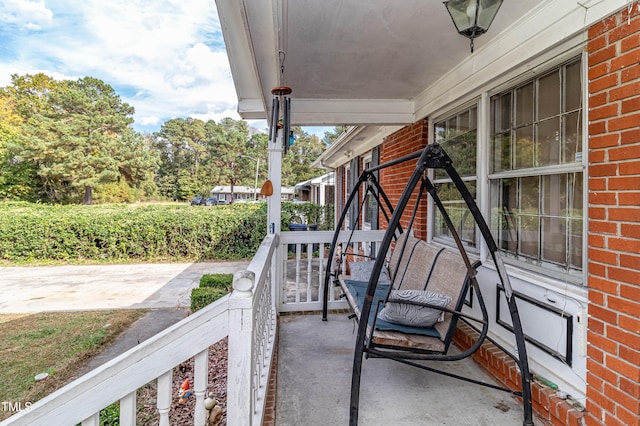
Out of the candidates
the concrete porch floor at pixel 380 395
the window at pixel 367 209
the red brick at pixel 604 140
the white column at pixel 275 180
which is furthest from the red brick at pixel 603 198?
the window at pixel 367 209

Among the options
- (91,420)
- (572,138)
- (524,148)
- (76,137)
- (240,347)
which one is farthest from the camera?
(76,137)

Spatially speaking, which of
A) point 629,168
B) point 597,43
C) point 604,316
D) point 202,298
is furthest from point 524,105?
point 202,298

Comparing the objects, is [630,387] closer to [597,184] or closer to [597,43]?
[597,184]

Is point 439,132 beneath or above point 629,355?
above

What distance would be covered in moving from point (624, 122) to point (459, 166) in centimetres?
177

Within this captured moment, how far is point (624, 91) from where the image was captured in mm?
1617

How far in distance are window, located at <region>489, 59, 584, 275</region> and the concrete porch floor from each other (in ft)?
3.12

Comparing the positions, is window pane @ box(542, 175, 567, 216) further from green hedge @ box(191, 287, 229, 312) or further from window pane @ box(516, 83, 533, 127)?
green hedge @ box(191, 287, 229, 312)

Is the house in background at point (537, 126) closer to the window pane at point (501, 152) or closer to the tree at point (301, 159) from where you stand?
the window pane at point (501, 152)

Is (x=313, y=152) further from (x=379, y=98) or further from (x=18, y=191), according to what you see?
(x=379, y=98)

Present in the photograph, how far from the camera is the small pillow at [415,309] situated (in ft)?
6.82

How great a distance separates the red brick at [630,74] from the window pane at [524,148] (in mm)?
750

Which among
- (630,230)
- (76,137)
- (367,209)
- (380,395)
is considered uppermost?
(76,137)

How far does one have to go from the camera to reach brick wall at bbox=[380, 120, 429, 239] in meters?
4.00
